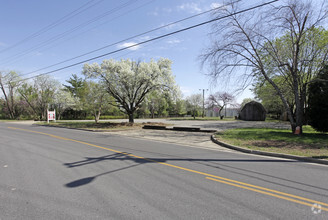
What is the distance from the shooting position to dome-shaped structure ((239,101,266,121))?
35272 millimetres

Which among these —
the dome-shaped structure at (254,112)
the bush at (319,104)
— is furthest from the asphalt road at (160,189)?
the dome-shaped structure at (254,112)

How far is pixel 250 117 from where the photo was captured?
36.5 metres

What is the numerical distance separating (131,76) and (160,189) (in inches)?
742

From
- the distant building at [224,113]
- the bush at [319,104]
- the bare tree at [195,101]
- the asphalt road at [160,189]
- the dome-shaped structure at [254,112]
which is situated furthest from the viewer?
the distant building at [224,113]

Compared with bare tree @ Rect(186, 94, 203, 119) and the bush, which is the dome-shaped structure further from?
the bush

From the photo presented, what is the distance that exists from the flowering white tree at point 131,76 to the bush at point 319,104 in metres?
14.1

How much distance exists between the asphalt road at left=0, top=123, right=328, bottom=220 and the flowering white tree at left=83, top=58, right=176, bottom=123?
16.0 m

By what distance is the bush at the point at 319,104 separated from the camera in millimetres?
11871

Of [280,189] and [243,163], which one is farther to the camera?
[243,163]

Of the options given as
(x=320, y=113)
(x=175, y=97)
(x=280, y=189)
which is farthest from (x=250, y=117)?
(x=280, y=189)

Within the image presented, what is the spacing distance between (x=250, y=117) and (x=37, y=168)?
3728cm

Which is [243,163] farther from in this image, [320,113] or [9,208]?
[320,113]

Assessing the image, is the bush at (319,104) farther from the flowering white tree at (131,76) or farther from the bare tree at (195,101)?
the bare tree at (195,101)

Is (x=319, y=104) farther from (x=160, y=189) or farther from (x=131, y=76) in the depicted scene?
(x=131, y=76)
